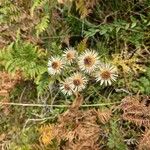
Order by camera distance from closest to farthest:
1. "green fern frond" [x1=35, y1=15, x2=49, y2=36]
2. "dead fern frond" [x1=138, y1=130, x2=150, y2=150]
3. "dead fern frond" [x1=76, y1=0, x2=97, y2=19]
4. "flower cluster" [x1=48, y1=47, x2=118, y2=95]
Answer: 1. "dead fern frond" [x1=138, y1=130, x2=150, y2=150]
2. "flower cluster" [x1=48, y1=47, x2=118, y2=95]
3. "dead fern frond" [x1=76, y1=0, x2=97, y2=19]
4. "green fern frond" [x1=35, y1=15, x2=49, y2=36]

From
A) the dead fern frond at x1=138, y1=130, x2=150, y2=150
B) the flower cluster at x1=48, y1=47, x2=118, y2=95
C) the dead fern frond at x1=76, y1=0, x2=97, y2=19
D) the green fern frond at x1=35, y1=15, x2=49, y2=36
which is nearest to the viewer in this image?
the dead fern frond at x1=138, y1=130, x2=150, y2=150

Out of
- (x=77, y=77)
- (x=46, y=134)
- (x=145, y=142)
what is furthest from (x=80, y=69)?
(x=145, y=142)

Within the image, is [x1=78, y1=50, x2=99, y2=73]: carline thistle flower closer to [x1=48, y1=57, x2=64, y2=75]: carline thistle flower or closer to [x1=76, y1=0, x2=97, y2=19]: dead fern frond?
[x1=48, y1=57, x2=64, y2=75]: carline thistle flower

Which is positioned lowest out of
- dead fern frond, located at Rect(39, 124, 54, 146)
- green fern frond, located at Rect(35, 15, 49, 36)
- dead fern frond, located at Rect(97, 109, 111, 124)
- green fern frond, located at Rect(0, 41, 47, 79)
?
dead fern frond, located at Rect(39, 124, 54, 146)

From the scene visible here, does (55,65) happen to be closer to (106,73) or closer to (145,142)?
(106,73)

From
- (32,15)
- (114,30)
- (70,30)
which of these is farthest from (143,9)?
(32,15)

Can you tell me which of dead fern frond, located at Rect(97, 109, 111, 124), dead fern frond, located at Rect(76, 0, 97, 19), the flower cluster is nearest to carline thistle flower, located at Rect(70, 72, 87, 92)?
the flower cluster

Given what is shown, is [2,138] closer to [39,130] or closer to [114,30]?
[39,130]

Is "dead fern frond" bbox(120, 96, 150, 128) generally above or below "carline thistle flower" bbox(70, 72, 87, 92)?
below

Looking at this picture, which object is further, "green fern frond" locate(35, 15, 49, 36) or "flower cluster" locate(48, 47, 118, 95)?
"green fern frond" locate(35, 15, 49, 36)
